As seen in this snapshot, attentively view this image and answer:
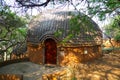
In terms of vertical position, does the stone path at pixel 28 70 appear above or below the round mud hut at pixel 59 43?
below

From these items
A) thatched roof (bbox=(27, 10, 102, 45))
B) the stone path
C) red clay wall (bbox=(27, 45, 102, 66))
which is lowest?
the stone path

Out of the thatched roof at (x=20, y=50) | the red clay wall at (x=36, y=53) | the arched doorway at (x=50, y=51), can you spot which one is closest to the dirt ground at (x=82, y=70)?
the red clay wall at (x=36, y=53)

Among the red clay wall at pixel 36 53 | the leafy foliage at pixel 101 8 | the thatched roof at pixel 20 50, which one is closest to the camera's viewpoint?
the leafy foliage at pixel 101 8

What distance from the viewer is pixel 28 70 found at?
1978cm

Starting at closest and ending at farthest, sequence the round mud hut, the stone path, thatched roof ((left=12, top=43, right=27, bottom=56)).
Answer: the stone path
the round mud hut
thatched roof ((left=12, top=43, right=27, bottom=56))

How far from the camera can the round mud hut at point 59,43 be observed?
66.0 feet

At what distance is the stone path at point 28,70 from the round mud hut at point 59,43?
88cm

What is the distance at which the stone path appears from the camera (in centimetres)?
1833

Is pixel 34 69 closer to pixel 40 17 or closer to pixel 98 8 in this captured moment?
pixel 40 17

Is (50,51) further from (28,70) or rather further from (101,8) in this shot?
(101,8)

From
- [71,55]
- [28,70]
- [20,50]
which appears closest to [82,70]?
[71,55]

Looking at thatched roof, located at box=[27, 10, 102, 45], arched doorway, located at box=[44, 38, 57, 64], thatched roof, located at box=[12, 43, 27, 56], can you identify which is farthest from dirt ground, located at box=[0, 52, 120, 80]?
thatched roof, located at box=[12, 43, 27, 56]

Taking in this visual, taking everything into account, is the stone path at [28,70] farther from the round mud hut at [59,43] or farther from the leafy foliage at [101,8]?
the leafy foliage at [101,8]

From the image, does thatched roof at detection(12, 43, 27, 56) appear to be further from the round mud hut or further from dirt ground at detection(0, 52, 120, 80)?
dirt ground at detection(0, 52, 120, 80)
